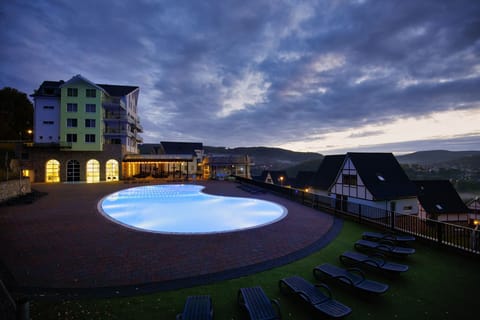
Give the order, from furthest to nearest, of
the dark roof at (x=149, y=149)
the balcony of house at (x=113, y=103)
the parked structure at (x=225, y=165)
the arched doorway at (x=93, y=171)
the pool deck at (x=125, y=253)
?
the dark roof at (x=149, y=149), the parked structure at (x=225, y=165), the balcony of house at (x=113, y=103), the arched doorway at (x=93, y=171), the pool deck at (x=125, y=253)

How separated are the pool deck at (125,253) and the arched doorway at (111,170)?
60.2 feet

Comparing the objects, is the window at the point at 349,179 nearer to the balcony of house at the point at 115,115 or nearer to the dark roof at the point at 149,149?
the balcony of house at the point at 115,115

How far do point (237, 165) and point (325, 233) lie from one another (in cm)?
2926

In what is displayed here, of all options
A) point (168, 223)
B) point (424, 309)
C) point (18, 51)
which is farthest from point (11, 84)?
point (424, 309)

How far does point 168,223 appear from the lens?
10.8 m

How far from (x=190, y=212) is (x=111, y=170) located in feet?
62.6

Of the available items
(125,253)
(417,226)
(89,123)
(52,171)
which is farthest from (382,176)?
(52,171)

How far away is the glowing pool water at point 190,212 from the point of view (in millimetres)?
10102

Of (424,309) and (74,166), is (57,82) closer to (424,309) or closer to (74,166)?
(74,166)

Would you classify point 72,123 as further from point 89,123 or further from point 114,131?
point 114,131

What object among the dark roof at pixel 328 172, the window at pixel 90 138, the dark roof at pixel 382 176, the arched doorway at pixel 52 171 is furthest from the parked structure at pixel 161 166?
the dark roof at pixel 382 176

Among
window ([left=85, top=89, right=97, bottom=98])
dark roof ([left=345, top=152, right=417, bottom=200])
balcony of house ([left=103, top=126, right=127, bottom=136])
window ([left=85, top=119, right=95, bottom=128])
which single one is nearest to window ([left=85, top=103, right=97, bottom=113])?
window ([left=85, top=89, right=97, bottom=98])

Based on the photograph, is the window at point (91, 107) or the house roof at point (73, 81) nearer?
the house roof at point (73, 81)

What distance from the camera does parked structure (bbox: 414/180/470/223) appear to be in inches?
898
